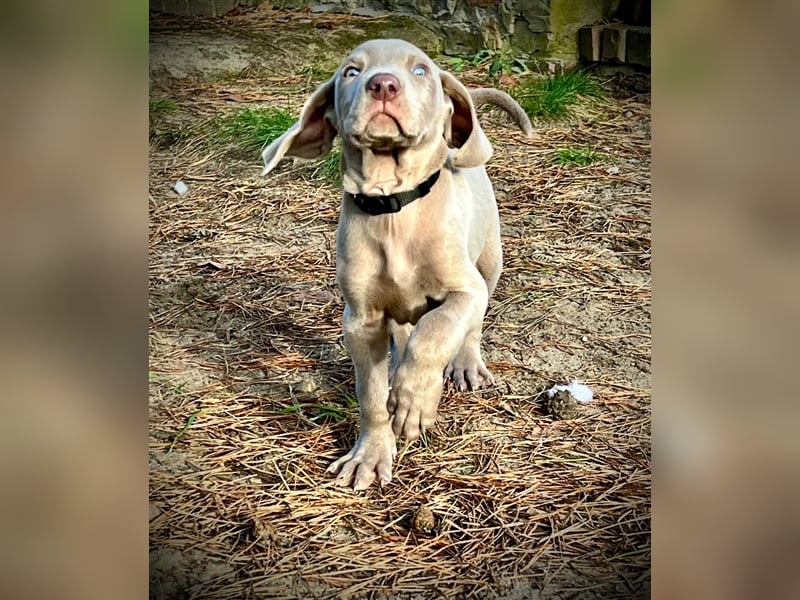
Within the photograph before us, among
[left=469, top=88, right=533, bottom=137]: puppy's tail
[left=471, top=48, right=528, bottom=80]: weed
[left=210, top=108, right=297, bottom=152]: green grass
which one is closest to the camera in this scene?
[left=469, top=88, right=533, bottom=137]: puppy's tail

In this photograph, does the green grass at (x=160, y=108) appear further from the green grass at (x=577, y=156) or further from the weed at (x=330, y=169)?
the green grass at (x=577, y=156)

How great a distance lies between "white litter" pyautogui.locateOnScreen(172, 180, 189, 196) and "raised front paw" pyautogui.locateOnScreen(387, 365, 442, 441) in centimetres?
256

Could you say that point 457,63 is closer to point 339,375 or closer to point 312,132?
point 339,375

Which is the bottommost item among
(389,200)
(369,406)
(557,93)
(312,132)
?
(369,406)

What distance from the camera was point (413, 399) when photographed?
86.7 inches

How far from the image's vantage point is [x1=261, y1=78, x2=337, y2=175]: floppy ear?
2.36 meters

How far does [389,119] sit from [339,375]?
1.18 meters

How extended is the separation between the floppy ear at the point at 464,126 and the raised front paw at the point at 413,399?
2.05 feet

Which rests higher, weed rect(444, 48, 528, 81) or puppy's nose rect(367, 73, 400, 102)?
puppy's nose rect(367, 73, 400, 102)

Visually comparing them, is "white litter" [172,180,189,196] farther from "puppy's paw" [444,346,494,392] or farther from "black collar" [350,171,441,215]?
"black collar" [350,171,441,215]

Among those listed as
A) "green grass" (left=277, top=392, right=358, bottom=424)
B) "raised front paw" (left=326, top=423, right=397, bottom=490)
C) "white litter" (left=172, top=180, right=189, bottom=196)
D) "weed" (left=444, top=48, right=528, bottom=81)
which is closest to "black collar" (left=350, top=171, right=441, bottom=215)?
"raised front paw" (left=326, top=423, right=397, bottom=490)

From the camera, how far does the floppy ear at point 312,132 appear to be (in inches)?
93.0

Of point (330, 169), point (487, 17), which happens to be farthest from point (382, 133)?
point (487, 17)
